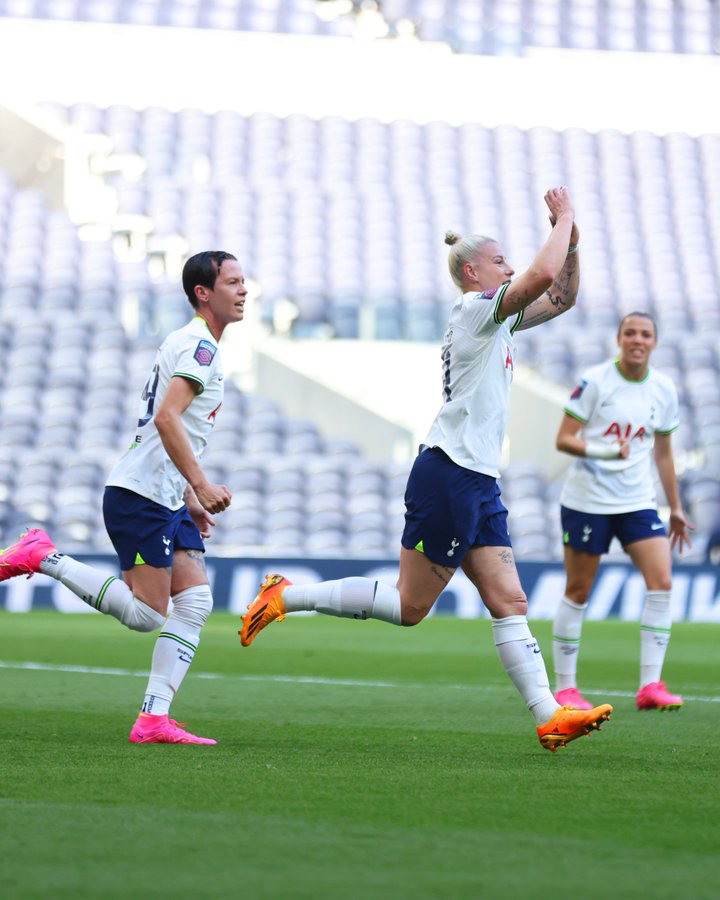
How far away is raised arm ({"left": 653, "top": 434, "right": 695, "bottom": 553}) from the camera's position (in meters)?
7.64

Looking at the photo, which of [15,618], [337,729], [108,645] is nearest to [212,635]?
[108,645]

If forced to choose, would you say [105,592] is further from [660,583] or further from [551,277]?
[660,583]

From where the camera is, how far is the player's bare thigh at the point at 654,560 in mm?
7395

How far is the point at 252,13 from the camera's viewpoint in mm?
26781

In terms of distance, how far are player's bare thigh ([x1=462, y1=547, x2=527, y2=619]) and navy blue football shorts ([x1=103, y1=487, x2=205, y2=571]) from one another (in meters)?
1.14

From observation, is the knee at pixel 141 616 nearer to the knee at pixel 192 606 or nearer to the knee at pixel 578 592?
the knee at pixel 192 606

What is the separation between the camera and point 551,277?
4824mm

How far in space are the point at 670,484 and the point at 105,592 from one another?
10.6 ft

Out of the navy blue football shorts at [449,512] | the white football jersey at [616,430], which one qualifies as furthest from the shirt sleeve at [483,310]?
the white football jersey at [616,430]

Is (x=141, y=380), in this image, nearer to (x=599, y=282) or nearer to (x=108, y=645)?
(x=599, y=282)

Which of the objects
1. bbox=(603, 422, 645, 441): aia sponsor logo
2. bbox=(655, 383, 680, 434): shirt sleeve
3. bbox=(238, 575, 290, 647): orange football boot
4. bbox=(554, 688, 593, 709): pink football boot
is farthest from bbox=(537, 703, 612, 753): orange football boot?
bbox=(655, 383, 680, 434): shirt sleeve

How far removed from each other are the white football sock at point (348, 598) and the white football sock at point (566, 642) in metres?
1.95

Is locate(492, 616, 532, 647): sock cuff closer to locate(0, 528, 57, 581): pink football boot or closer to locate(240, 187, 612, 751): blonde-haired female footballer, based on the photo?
locate(240, 187, 612, 751): blonde-haired female footballer

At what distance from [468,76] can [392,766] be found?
23.4m
